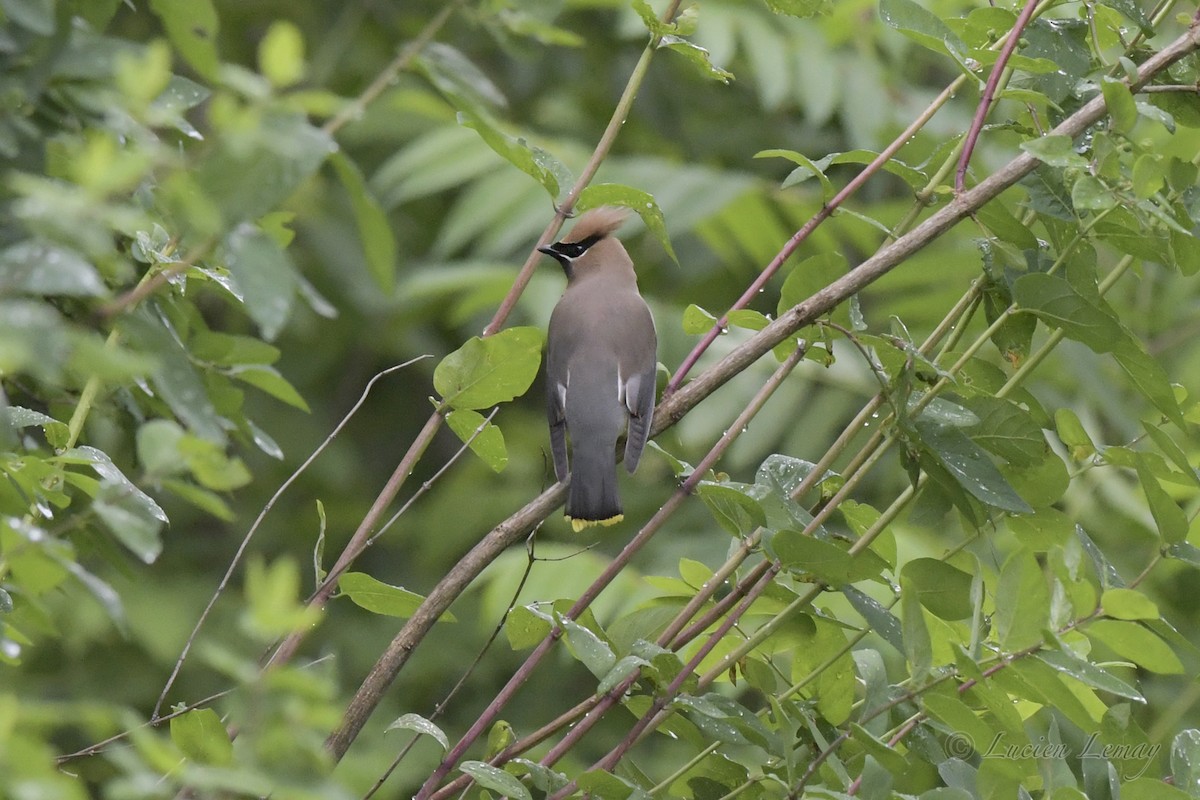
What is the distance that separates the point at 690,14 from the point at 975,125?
451 millimetres

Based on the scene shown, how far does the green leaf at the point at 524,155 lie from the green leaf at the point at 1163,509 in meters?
0.87

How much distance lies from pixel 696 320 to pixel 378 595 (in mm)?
636

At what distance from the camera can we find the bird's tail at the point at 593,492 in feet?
9.58

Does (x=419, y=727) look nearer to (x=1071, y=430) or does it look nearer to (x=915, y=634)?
(x=915, y=634)

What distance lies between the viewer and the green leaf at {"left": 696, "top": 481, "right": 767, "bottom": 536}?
1739 millimetres

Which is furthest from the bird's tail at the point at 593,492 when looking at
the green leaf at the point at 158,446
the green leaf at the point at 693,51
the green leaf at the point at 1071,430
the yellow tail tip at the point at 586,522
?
the green leaf at the point at 158,446

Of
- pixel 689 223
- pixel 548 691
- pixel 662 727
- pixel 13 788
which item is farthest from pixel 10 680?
pixel 13 788

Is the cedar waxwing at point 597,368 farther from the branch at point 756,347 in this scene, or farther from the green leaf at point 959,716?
the green leaf at point 959,716

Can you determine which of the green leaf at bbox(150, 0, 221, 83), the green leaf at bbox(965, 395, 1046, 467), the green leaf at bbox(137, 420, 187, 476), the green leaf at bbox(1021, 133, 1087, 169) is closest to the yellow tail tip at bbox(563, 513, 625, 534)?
the green leaf at bbox(965, 395, 1046, 467)

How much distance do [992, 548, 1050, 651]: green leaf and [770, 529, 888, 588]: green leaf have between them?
199mm

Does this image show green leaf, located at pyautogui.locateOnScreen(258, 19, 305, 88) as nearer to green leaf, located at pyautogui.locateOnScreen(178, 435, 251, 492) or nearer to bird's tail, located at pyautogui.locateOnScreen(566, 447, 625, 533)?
green leaf, located at pyautogui.locateOnScreen(178, 435, 251, 492)

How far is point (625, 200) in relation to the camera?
6.75 feet

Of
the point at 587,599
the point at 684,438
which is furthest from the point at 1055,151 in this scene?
the point at 684,438

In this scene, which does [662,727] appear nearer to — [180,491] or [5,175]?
[180,491]
